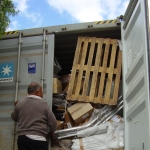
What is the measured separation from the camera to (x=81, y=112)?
4.15m

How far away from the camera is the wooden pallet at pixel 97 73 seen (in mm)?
4234

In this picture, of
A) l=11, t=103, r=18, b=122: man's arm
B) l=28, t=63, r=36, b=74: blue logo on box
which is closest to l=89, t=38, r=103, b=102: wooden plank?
l=28, t=63, r=36, b=74: blue logo on box

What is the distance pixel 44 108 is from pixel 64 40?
153 cm

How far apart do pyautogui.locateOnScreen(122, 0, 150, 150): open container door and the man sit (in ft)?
3.48

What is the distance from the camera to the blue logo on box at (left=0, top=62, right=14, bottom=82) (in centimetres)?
446

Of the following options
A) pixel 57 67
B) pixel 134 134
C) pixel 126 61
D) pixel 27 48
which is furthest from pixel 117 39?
pixel 134 134

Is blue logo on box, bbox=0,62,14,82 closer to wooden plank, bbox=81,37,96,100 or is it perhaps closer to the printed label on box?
wooden plank, bbox=81,37,96,100

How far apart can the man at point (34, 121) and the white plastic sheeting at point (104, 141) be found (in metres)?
0.43

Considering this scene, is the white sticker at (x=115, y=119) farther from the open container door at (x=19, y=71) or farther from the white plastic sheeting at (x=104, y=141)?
the open container door at (x=19, y=71)

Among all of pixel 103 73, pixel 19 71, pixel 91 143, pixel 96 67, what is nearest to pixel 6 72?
pixel 19 71

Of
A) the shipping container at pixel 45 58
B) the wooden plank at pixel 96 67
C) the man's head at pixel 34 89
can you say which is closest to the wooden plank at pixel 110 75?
the wooden plank at pixel 96 67

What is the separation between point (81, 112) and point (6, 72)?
4.57ft

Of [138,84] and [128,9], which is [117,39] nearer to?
[128,9]

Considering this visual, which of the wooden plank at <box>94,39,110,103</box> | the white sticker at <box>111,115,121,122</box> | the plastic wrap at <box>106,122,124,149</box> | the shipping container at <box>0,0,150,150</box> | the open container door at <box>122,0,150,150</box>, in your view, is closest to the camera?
→ the open container door at <box>122,0,150,150</box>
